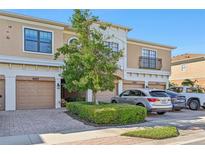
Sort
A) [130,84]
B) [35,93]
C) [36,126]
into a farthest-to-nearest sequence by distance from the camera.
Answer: [130,84] → [35,93] → [36,126]

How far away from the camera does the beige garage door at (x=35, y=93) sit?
17.6 metres

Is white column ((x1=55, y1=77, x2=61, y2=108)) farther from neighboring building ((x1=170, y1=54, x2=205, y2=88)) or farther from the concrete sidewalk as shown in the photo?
neighboring building ((x1=170, y1=54, x2=205, y2=88))

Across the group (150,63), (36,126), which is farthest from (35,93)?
(150,63)

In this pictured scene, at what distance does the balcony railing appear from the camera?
25.0 metres

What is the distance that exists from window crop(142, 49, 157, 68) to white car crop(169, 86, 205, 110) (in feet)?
16.5

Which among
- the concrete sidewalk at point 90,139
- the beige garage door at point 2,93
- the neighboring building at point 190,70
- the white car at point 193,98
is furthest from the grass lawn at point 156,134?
the neighboring building at point 190,70

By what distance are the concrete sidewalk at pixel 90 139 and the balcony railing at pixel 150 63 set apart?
15444mm

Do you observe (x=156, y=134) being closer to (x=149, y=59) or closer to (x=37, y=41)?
(x=37, y=41)

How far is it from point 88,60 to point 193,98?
36.4 ft

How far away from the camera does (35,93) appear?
18312mm

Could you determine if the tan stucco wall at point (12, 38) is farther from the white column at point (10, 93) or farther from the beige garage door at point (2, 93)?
the beige garage door at point (2, 93)

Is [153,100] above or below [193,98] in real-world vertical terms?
above

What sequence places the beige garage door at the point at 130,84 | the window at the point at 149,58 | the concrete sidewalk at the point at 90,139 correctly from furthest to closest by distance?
the window at the point at 149,58 → the beige garage door at the point at 130,84 → the concrete sidewalk at the point at 90,139
